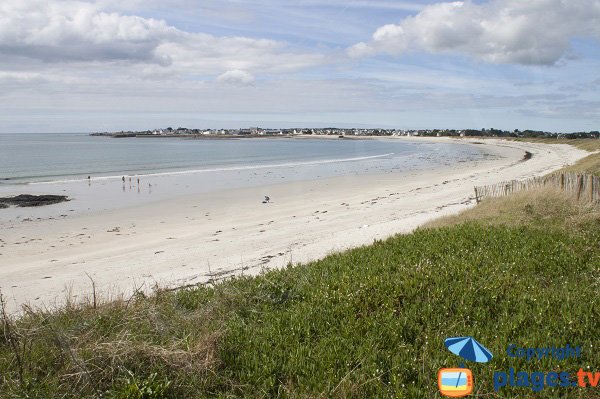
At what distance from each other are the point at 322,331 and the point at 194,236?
12.9m

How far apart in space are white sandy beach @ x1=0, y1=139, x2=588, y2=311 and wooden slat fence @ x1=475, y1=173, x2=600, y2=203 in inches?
94.7

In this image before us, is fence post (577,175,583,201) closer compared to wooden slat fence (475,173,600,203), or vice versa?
wooden slat fence (475,173,600,203)

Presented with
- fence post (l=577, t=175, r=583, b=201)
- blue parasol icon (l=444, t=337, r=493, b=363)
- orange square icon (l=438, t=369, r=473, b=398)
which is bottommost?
orange square icon (l=438, t=369, r=473, b=398)

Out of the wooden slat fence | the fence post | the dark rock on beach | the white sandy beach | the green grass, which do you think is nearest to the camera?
the green grass

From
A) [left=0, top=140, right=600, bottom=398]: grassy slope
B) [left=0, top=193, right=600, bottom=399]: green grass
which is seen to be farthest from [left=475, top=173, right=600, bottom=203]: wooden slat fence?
[left=0, top=193, right=600, bottom=399]: green grass

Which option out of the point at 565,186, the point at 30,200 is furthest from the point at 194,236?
the point at 30,200

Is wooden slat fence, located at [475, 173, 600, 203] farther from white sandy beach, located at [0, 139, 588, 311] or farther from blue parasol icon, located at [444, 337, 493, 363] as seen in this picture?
blue parasol icon, located at [444, 337, 493, 363]

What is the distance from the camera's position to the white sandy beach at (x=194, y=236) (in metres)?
12.3

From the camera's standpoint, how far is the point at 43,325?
18.8 ft

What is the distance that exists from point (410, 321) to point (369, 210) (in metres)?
16.6

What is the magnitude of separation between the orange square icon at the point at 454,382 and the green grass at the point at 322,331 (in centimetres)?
55

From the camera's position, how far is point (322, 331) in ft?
19.6

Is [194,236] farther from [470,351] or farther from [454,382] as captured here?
[470,351]

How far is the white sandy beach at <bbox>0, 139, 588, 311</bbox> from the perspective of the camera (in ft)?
40.3
